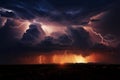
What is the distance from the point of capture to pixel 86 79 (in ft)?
164

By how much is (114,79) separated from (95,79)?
11.9 feet

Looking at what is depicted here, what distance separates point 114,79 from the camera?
5109 centimetres

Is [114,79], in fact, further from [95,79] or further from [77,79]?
A: [77,79]

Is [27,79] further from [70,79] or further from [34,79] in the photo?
[70,79]

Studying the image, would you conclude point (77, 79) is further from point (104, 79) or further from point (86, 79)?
point (104, 79)

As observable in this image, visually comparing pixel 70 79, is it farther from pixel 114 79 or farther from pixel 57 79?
pixel 114 79

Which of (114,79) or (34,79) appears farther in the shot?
(114,79)

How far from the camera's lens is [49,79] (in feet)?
162

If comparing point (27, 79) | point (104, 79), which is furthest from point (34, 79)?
point (104, 79)

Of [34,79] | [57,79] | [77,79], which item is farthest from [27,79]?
[77,79]

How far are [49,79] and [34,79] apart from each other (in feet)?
9.88

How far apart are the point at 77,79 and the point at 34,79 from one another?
7712 mm

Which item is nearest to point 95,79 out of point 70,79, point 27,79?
point 70,79

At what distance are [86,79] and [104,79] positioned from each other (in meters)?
3.37
